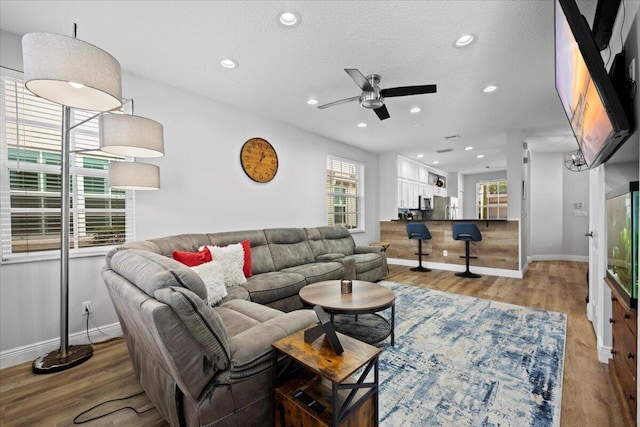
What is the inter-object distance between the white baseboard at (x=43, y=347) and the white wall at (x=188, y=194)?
12 millimetres

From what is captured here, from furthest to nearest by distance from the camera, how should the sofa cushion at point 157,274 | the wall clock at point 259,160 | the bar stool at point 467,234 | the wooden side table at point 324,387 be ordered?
the bar stool at point 467,234
the wall clock at point 259,160
the sofa cushion at point 157,274
the wooden side table at point 324,387

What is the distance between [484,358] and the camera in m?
2.21

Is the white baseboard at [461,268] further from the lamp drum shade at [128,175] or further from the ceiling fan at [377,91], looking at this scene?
the lamp drum shade at [128,175]

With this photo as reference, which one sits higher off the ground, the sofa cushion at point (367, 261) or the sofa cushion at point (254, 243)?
the sofa cushion at point (254, 243)

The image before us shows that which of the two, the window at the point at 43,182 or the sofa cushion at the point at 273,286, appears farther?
the sofa cushion at the point at 273,286

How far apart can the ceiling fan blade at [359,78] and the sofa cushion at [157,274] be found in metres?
1.96

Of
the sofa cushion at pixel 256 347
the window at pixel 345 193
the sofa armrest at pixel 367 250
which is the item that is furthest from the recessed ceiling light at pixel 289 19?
the sofa armrest at pixel 367 250

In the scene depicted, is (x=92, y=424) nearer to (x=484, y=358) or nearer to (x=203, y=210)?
(x=203, y=210)

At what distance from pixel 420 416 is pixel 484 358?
38.3 inches

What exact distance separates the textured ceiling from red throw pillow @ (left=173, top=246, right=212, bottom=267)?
1886 mm

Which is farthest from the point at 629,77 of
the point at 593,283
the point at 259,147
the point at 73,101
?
the point at 259,147

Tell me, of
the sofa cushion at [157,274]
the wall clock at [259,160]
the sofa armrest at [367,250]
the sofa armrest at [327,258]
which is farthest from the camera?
the sofa armrest at [367,250]

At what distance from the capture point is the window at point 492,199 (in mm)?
9695

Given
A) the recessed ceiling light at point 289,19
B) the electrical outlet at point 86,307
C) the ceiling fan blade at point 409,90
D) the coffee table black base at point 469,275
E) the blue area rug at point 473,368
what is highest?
the recessed ceiling light at point 289,19
